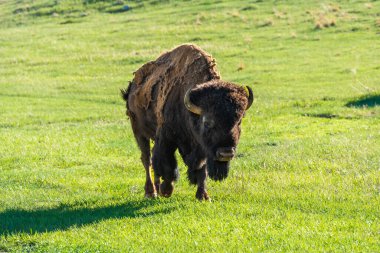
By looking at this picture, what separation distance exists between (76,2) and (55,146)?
170 feet

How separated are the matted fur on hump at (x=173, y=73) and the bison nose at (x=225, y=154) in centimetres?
179

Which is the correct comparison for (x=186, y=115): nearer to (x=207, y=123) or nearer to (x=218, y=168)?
(x=207, y=123)

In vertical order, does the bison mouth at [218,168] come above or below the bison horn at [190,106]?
below

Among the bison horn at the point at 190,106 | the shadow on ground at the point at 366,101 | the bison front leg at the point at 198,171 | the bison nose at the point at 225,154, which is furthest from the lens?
the shadow on ground at the point at 366,101

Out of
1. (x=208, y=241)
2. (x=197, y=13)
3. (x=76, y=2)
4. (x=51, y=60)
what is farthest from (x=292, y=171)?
(x=76, y=2)

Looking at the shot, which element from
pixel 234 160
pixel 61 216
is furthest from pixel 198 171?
pixel 234 160

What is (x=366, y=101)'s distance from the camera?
74.7ft

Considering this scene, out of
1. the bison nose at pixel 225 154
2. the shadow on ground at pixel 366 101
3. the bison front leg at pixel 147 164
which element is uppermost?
the bison nose at pixel 225 154

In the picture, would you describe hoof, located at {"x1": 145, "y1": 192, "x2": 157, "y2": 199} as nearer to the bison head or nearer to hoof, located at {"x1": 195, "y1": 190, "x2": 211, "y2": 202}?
hoof, located at {"x1": 195, "y1": 190, "x2": 211, "y2": 202}

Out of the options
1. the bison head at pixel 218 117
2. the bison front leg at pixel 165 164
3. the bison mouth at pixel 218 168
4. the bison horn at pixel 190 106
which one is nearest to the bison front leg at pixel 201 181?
the bison front leg at pixel 165 164

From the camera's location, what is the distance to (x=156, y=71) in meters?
12.0

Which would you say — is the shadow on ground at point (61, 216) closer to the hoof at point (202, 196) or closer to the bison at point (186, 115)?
the hoof at point (202, 196)

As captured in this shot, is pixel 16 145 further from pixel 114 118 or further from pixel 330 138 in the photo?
pixel 330 138

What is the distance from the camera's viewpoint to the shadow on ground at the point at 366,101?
22.3 m
